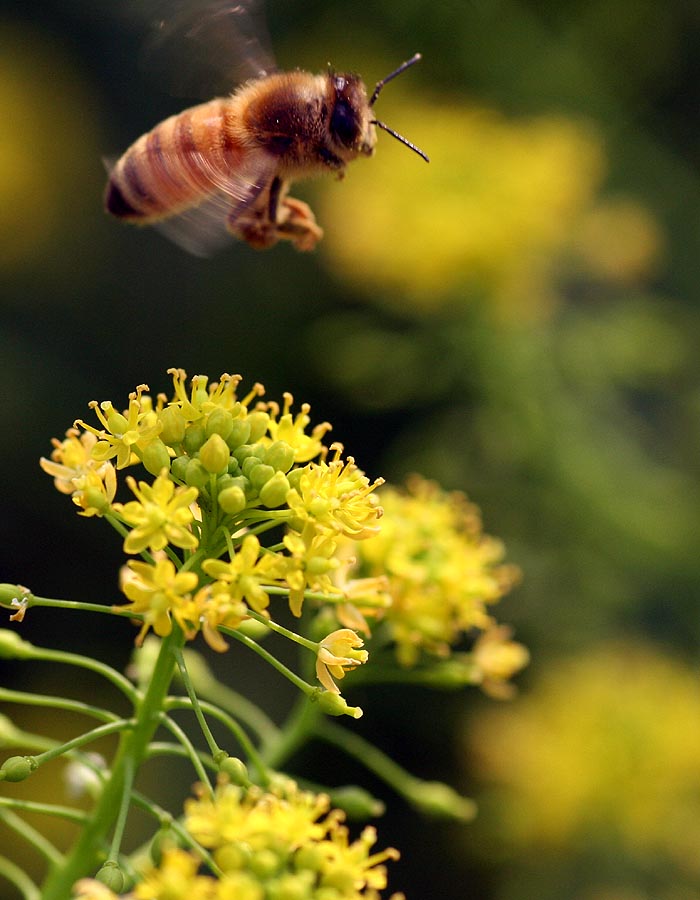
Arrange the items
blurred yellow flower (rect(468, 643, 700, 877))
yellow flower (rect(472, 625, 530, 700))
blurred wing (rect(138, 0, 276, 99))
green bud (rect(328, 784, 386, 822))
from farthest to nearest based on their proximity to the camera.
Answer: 1. blurred yellow flower (rect(468, 643, 700, 877))
2. yellow flower (rect(472, 625, 530, 700))
3. blurred wing (rect(138, 0, 276, 99))
4. green bud (rect(328, 784, 386, 822))

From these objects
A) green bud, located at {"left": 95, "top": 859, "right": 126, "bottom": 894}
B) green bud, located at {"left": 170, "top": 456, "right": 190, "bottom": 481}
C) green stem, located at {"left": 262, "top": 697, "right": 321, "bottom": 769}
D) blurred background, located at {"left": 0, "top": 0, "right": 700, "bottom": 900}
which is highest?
blurred background, located at {"left": 0, "top": 0, "right": 700, "bottom": 900}

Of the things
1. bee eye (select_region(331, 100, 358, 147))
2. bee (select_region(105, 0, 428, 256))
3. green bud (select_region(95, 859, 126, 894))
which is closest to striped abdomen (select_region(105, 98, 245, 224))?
bee (select_region(105, 0, 428, 256))

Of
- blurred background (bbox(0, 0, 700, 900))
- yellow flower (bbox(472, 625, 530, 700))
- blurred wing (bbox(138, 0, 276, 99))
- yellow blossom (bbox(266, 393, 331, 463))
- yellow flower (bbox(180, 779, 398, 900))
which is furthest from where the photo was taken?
blurred background (bbox(0, 0, 700, 900))

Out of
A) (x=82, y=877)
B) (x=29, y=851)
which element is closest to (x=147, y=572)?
(x=82, y=877)

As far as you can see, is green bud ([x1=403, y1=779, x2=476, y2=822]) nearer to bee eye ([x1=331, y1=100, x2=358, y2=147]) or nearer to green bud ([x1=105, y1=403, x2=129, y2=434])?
green bud ([x1=105, y1=403, x2=129, y2=434])

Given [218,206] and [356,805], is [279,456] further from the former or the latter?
[218,206]

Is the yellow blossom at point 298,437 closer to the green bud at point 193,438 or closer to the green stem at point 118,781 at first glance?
the green bud at point 193,438
